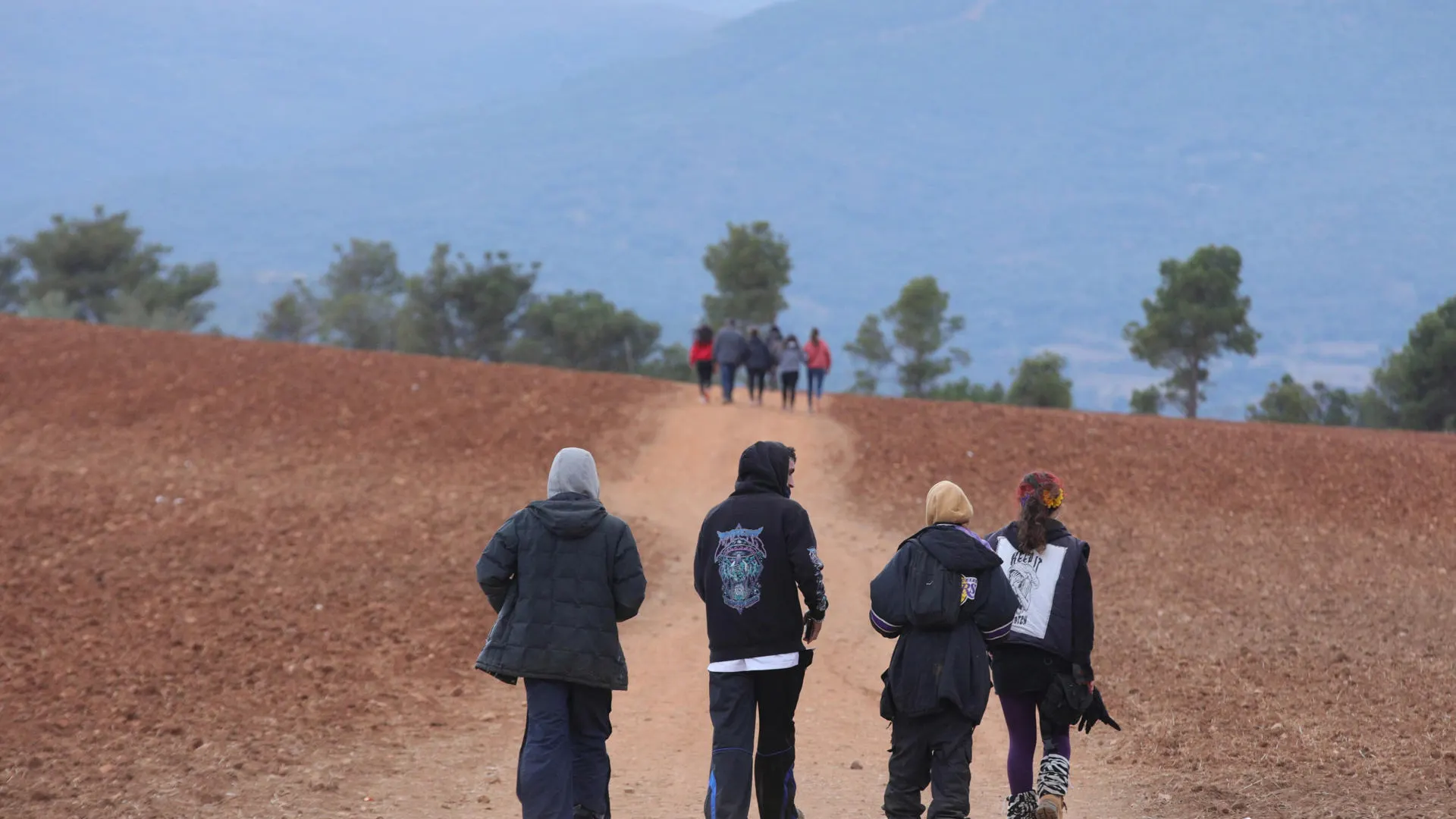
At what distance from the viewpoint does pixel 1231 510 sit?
60.0 feet

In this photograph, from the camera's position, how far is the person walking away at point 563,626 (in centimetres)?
669

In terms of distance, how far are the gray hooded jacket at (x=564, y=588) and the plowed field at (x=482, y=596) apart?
2136 mm

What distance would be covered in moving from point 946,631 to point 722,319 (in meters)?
54.3

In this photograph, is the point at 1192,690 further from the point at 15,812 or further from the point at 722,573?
the point at 15,812

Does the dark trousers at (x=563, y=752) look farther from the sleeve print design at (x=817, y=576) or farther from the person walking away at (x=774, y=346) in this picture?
the person walking away at (x=774, y=346)

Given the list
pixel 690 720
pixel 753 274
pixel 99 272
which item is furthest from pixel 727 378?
Result: pixel 99 272

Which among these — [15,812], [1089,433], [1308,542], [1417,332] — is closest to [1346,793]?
[15,812]

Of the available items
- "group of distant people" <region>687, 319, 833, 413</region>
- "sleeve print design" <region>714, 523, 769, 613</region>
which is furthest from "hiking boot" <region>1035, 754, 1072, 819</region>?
"group of distant people" <region>687, 319, 833, 413</region>

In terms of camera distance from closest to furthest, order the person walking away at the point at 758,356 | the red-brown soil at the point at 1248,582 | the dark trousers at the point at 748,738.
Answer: the dark trousers at the point at 748,738, the red-brown soil at the point at 1248,582, the person walking away at the point at 758,356

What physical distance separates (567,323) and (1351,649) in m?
52.3

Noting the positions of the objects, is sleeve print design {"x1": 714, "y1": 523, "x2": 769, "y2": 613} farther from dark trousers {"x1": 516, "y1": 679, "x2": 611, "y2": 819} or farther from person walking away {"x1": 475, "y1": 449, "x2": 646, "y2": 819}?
dark trousers {"x1": 516, "y1": 679, "x2": 611, "y2": 819}

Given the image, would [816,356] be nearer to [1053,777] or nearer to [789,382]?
[789,382]

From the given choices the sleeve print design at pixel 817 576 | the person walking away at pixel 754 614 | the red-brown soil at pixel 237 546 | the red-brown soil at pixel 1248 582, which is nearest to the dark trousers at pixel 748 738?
the person walking away at pixel 754 614

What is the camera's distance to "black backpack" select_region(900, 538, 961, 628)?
21.5 feet
